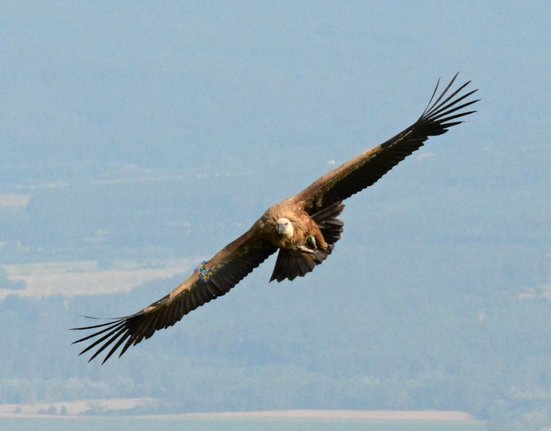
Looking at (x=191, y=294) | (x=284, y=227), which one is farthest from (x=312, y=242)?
(x=191, y=294)

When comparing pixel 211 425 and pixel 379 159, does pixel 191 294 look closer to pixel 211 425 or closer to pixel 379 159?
pixel 379 159

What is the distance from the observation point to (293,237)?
20.4 metres

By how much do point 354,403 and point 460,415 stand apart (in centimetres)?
1295

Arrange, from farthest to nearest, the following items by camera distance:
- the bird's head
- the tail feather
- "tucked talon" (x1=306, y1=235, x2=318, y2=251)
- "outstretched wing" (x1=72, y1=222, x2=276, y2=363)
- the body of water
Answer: the body of water
"outstretched wing" (x1=72, y1=222, x2=276, y2=363)
"tucked talon" (x1=306, y1=235, x2=318, y2=251)
the tail feather
the bird's head

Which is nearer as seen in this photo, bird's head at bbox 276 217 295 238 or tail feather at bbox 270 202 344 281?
bird's head at bbox 276 217 295 238

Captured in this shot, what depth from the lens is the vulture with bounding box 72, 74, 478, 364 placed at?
20516 mm

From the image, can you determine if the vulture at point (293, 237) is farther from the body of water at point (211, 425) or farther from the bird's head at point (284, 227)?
the body of water at point (211, 425)

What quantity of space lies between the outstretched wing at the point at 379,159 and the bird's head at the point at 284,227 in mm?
685

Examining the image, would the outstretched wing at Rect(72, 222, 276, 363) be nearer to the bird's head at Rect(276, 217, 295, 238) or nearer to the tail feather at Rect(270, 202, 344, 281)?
the tail feather at Rect(270, 202, 344, 281)

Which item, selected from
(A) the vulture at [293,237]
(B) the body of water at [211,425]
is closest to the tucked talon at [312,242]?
(A) the vulture at [293,237]

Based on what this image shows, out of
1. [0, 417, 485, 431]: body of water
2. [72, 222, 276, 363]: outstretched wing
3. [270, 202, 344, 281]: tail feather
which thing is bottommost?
[0, 417, 485, 431]: body of water

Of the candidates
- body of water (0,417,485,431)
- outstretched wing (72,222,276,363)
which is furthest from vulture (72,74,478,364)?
body of water (0,417,485,431)

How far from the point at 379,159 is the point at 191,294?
2.54m

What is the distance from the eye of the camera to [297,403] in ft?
602
